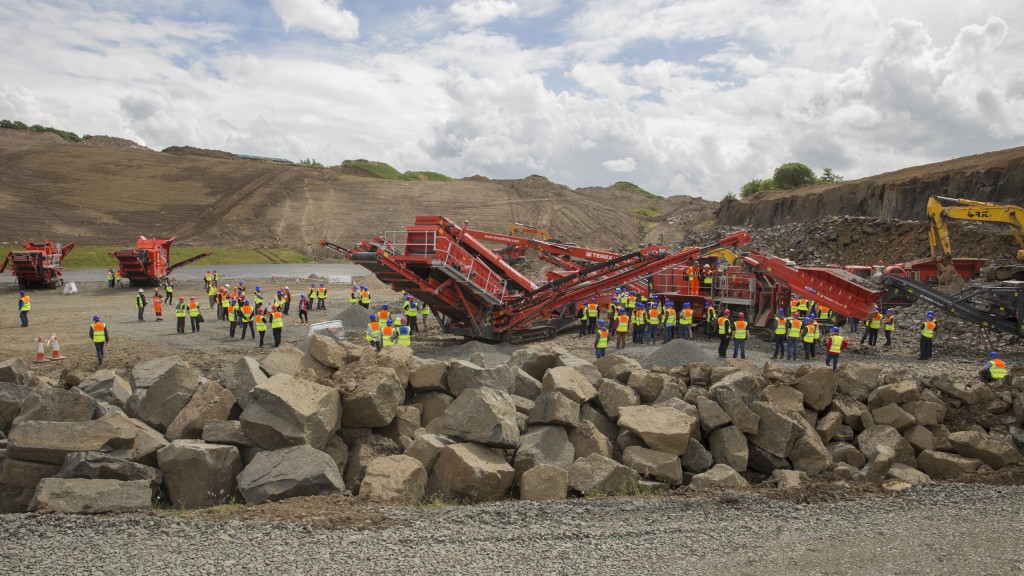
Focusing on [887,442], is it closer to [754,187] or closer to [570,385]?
[570,385]

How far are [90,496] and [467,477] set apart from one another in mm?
3847

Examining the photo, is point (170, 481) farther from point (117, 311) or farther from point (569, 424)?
point (117, 311)

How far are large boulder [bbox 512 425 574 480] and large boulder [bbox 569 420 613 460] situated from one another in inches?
6.7

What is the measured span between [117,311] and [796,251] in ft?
103

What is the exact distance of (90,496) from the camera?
678 centimetres

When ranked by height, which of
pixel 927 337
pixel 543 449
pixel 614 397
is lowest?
pixel 543 449

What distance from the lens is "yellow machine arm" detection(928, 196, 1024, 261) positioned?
2286 centimetres

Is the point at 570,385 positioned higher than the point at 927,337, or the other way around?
the point at 927,337

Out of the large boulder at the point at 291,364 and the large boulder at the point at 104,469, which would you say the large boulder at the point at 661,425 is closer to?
the large boulder at the point at 291,364

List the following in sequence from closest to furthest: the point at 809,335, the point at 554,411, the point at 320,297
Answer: the point at 554,411
the point at 809,335
the point at 320,297

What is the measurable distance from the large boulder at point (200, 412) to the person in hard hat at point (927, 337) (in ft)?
52.1

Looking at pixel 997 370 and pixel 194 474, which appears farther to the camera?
pixel 997 370

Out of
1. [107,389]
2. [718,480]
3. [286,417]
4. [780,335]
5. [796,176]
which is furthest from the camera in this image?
[796,176]

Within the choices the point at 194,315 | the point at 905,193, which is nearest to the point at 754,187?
the point at 905,193
